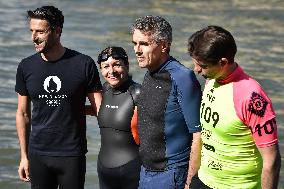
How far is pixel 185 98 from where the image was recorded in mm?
5414

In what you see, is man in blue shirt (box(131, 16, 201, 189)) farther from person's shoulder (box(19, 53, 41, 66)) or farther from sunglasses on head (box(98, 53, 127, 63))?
person's shoulder (box(19, 53, 41, 66))

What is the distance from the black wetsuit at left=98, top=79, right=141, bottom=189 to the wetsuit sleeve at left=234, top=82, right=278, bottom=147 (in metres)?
2.09

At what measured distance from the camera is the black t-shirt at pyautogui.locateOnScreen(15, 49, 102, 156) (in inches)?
254

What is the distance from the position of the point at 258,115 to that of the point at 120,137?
2.28m

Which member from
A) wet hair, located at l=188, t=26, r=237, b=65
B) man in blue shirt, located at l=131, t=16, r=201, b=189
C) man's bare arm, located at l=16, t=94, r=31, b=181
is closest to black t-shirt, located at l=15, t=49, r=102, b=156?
man's bare arm, located at l=16, t=94, r=31, b=181

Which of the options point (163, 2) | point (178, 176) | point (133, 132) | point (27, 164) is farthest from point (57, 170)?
point (163, 2)

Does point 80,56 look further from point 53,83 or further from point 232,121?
point 232,121

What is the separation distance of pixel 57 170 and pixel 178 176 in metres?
1.43

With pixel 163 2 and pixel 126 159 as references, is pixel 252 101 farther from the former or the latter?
pixel 163 2

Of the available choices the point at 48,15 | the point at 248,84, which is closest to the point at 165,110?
the point at 248,84

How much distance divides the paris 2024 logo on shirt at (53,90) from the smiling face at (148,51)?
1.11m

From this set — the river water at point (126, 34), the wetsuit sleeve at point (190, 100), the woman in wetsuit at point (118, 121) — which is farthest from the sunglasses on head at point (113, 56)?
the river water at point (126, 34)

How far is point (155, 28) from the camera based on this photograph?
5.57 meters

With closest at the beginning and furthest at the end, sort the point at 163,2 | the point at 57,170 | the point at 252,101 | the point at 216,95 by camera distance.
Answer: the point at 252,101 → the point at 216,95 → the point at 57,170 → the point at 163,2
